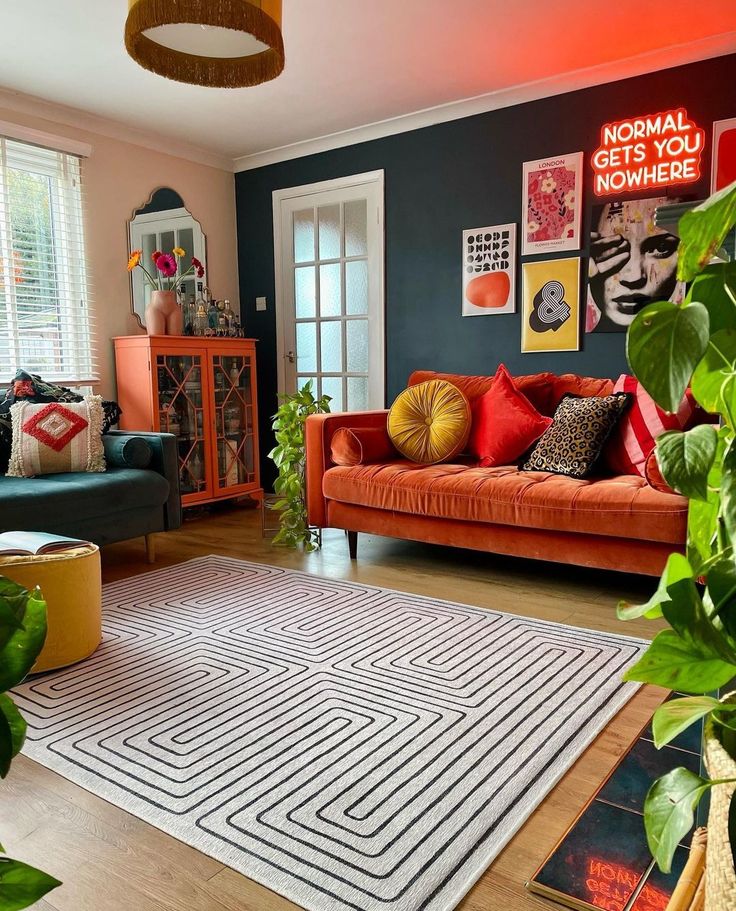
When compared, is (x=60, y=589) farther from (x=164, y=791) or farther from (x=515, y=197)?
(x=515, y=197)

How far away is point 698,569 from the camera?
66 centimetres

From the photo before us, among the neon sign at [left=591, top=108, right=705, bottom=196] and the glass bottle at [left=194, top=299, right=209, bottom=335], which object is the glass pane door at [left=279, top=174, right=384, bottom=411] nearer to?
the glass bottle at [left=194, top=299, right=209, bottom=335]

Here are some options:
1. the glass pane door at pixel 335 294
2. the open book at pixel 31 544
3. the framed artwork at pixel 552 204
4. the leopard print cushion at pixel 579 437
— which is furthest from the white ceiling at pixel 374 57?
the open book at pixel 31 544

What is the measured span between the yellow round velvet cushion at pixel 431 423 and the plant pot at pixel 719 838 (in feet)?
9.91

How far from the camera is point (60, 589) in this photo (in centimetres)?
231

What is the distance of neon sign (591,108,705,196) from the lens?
3.69 metres

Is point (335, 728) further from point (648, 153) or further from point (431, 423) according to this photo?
point (648, 153)

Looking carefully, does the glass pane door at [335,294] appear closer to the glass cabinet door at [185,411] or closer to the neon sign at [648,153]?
the glass cabinet door at [185,411]

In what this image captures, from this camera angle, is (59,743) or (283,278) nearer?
(59,743)

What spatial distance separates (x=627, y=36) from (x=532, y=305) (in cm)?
138

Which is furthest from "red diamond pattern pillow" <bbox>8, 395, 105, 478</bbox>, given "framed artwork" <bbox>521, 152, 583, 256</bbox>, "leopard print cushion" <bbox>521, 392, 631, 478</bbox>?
"framed artwork" <bbox>521, 152, 583, 256</bbox>

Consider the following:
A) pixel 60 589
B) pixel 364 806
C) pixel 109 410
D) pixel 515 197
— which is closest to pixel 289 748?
pixel 364 806

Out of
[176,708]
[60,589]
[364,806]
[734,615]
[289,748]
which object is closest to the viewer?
[734,615]

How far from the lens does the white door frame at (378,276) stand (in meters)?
4.80
